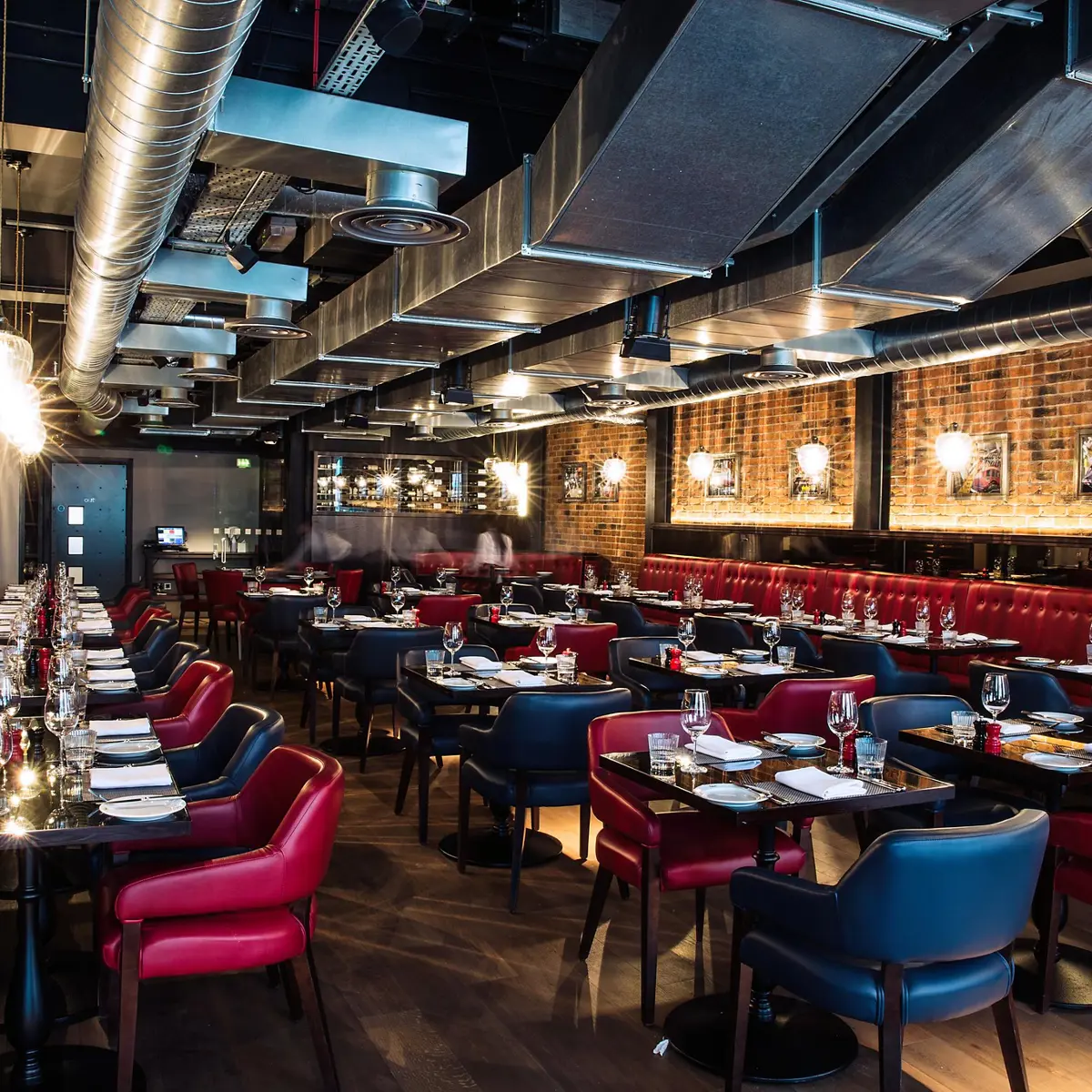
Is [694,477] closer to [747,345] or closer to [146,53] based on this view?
[747,345]

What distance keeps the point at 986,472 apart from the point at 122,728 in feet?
25.6

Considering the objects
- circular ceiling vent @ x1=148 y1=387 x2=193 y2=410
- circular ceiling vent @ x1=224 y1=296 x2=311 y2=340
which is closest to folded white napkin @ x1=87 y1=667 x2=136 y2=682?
circular ceiling vent @ x1=224 y1=296 x2=311 y2=340

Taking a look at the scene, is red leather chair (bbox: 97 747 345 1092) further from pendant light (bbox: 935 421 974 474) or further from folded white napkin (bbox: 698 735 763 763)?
pendant light (bbox: 935 421 974 474)

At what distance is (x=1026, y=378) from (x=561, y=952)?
280 inches

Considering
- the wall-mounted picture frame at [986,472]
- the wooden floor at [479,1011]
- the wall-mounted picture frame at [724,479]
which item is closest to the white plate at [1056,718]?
the wooden floor at [479,1011]

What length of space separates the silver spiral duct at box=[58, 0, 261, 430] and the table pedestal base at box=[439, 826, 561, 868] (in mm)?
3059

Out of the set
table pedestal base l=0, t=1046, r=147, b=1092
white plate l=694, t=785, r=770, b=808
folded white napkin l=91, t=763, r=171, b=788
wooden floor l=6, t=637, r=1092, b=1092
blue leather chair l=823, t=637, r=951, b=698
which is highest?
folded white napkin l=91, t=763, r=171, b=788

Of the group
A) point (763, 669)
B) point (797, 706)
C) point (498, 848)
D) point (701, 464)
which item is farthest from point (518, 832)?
point (701, 464)

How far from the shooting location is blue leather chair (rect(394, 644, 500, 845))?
16.9 feet

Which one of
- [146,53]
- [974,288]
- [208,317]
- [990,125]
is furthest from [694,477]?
[146,53]

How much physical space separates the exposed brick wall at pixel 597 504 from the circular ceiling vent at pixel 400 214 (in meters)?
9.74

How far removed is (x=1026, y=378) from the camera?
902 cm

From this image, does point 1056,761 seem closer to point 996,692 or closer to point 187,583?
point 996,692

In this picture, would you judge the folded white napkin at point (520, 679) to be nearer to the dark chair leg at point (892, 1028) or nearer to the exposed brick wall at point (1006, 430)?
the dark chair leg at point (892, 1028)
